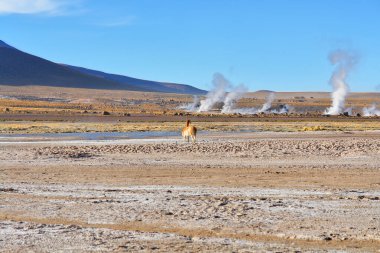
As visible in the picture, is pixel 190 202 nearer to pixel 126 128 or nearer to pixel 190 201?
pixel 190 201

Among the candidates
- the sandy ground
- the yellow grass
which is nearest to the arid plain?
the sandy ground

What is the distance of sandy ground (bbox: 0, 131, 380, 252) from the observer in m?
8.67

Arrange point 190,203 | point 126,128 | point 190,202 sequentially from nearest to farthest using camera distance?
point 190,203 → point 190,202 → point 126,128

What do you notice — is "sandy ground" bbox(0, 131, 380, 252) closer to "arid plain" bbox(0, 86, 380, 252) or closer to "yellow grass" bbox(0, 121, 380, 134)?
"arid plain" bbox(0, 86, 380, 252)

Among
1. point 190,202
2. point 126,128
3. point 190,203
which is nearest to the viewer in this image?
point 190,203

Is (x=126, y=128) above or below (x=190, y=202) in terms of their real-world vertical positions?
below

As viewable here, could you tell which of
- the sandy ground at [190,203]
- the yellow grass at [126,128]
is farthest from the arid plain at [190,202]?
the yellow grass at [126,128]

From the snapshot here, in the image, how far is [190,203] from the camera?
11.5 metres

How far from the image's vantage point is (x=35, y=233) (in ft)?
29.8

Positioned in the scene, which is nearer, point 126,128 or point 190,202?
point 190,202

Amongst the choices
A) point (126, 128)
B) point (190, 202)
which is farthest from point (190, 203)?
point (126, 128)

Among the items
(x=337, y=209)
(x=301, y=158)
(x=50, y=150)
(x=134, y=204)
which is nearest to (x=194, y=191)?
(x=134, y=204)

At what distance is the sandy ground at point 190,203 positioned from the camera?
867 centimetres

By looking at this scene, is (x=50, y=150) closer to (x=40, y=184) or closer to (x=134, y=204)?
(x=40, y=184)
